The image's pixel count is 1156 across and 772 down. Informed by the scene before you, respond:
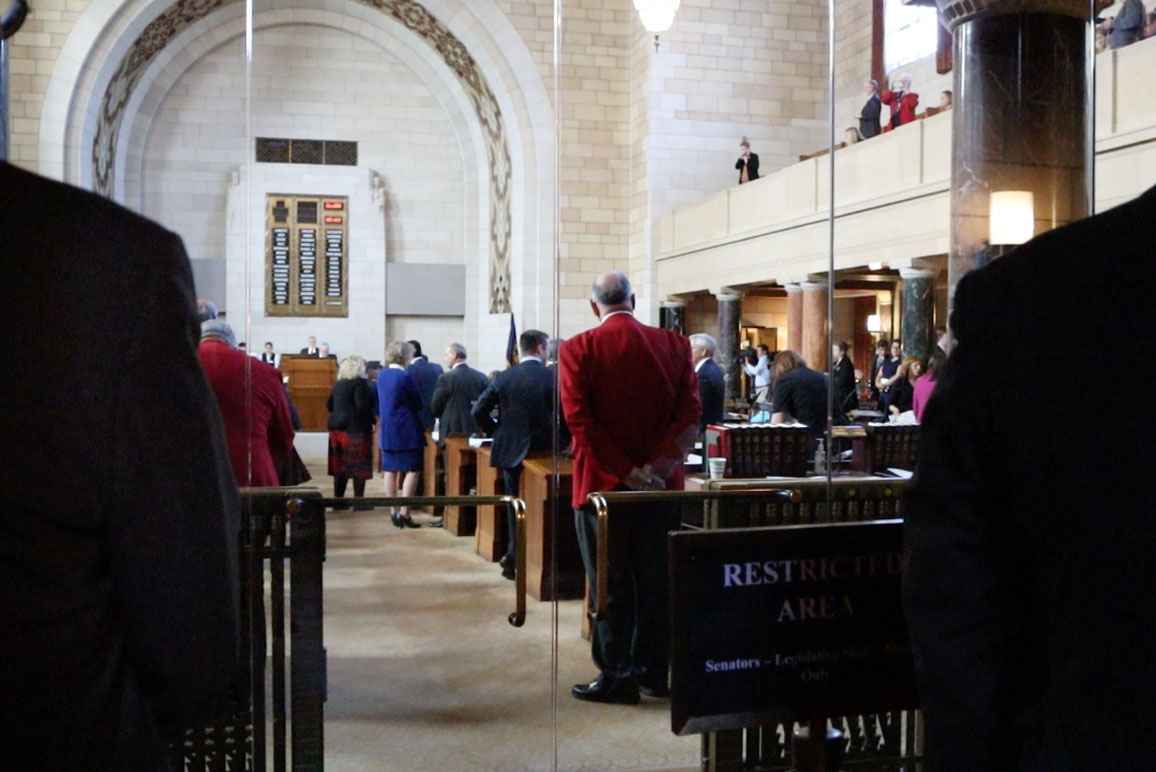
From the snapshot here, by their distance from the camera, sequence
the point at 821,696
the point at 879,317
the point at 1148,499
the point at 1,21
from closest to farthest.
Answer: the point at 1148,499, the point at 1,21, the point at 821,696, the point at 879,317

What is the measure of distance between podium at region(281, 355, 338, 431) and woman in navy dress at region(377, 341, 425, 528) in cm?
90

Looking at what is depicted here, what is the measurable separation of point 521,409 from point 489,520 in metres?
0.84

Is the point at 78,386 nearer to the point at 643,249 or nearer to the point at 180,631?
the point at 180,631

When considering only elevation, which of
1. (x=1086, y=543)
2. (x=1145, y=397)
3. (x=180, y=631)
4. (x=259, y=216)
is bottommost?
(x=180, y=631)

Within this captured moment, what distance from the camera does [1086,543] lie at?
1.14 meters

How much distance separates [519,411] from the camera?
5668 millimetres

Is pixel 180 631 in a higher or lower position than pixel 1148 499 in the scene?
lower

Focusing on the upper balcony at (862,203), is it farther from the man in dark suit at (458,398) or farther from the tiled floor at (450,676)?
the tiled floor at (450,676)

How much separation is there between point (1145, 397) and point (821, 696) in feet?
4.16

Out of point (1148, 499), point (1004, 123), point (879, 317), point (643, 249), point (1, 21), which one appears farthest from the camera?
point (879, 317)

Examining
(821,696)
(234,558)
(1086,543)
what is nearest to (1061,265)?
(1086,543)

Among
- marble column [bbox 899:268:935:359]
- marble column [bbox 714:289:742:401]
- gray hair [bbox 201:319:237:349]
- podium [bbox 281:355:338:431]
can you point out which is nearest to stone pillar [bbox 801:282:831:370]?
marble column [bbox 714:289:742:401]

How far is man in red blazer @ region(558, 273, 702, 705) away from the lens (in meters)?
3.85

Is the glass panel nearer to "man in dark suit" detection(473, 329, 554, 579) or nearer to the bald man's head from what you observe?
the bald man's head
